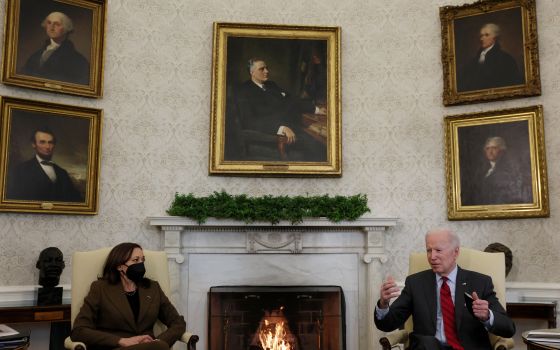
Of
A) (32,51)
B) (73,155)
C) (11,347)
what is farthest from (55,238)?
(11,347)

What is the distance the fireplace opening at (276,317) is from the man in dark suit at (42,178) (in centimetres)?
187

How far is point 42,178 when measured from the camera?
554cm

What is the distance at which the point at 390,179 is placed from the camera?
246 inches

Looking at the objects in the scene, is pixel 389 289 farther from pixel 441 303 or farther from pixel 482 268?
pixel 482 268

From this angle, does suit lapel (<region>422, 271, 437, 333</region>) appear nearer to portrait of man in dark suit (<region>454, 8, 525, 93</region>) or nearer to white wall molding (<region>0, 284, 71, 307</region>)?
portrait of man in dark suit (<region>454, 8, 525, 93</region>)

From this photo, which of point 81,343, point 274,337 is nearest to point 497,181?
point 274,337

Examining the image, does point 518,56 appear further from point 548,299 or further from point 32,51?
point 32,51

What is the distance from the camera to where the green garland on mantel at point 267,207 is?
18.9 ft

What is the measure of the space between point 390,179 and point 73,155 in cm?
349

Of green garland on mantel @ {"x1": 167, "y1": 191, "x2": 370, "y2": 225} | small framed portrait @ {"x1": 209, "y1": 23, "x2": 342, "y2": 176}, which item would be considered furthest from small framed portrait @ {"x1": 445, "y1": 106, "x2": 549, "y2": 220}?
small framed portrait @ {"x1": 209, "y1": 23, "x2": 342, "y2": 176}

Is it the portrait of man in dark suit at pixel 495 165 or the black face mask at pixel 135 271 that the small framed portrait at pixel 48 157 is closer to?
the black face mask at pixel 135 271

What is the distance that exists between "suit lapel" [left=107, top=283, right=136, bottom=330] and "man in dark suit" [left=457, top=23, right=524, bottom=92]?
419cm

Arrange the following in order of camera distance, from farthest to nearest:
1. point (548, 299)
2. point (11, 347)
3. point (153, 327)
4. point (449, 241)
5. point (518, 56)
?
point (518, 56) → point (548, 299) → point (153, 327) → point (449, 241) → point (11, 347)

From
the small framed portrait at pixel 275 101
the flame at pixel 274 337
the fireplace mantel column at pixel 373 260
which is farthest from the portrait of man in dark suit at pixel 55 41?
the fireplace mantel column at pixel 373 260
